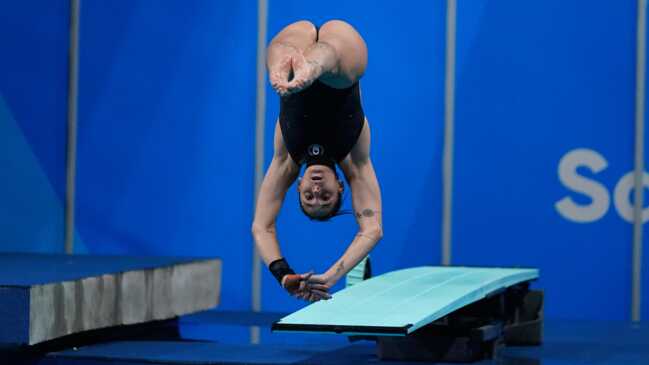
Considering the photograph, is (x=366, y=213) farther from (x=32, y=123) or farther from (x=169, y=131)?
(x=32, y=123)

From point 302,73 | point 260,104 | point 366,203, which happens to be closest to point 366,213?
point 366,203

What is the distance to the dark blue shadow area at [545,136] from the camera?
298 inches

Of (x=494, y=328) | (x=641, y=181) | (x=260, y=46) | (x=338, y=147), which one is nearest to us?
(x=338, y=147)

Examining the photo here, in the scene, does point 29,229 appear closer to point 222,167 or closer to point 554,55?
point 222,167

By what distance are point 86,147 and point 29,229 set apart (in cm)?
74

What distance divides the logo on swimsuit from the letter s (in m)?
3.46

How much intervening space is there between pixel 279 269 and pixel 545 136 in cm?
356

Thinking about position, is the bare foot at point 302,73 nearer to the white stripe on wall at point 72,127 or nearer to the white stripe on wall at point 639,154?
the white stripe on wall at point 639,154

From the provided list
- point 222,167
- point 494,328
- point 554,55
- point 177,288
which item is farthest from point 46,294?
point 554,55

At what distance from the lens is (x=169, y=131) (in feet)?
27.4

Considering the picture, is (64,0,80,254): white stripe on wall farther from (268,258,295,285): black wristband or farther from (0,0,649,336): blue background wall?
(268,258,295,285): black wristband

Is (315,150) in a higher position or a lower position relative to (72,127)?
lower

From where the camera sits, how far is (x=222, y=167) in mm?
8266

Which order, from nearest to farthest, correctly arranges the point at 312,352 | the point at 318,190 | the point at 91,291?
the point at 318,190 < the point at 91,291 < the point at 312,352
